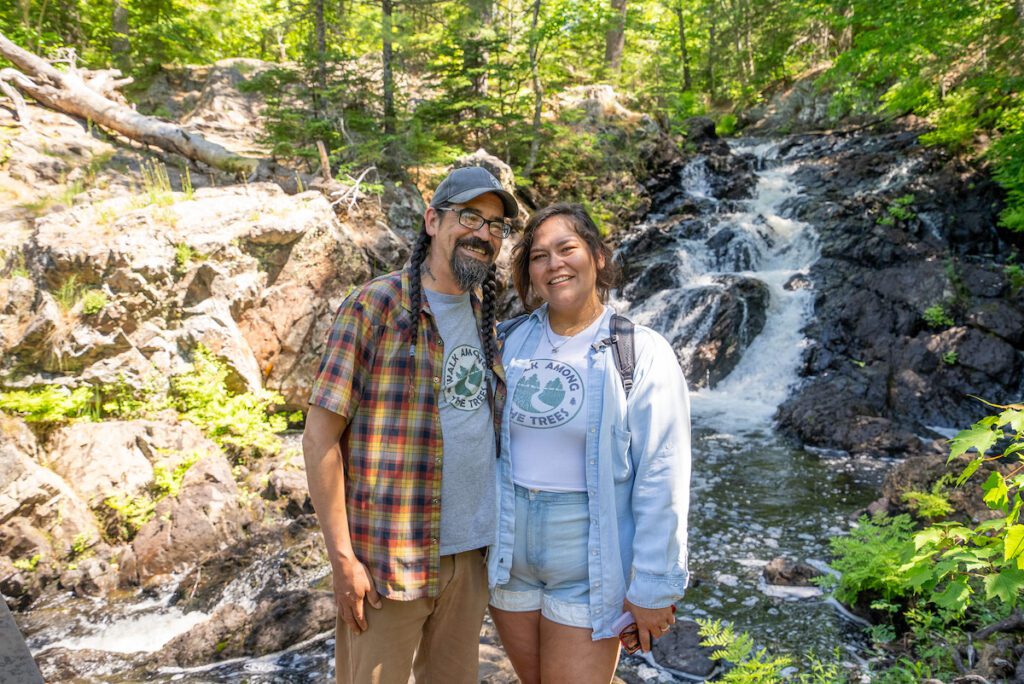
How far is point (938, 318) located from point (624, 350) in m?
11.4

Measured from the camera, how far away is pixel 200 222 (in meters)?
7.95

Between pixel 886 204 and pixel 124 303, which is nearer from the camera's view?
pixel 124 303

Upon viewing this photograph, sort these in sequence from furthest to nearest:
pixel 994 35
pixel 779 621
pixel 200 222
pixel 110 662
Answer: pixel 994 35 < pixel 200 222 < pixel 779 621 < pixel 110 662

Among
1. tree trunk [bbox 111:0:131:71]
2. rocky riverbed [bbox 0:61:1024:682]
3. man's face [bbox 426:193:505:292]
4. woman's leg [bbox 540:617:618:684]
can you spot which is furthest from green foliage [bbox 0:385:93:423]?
tree trunk [bbox 111:0:131:71]

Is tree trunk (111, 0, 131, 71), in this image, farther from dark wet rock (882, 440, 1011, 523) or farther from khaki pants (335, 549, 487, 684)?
dark wet rock (882, 440, 1011, 523)

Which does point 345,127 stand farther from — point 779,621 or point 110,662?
point 779,621

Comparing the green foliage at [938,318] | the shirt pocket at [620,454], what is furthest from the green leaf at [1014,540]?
the green foliage at [938,318]

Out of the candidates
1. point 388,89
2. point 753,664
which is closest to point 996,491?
point 753,664

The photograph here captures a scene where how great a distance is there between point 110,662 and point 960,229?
16525mm

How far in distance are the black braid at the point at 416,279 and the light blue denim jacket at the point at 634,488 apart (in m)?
0.59

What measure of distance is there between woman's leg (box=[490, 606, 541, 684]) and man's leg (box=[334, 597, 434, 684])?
11.8 inches

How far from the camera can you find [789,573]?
5.43m

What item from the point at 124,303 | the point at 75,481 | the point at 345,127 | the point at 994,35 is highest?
the point at 994,35

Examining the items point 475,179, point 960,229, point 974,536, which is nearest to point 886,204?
point 960,229
